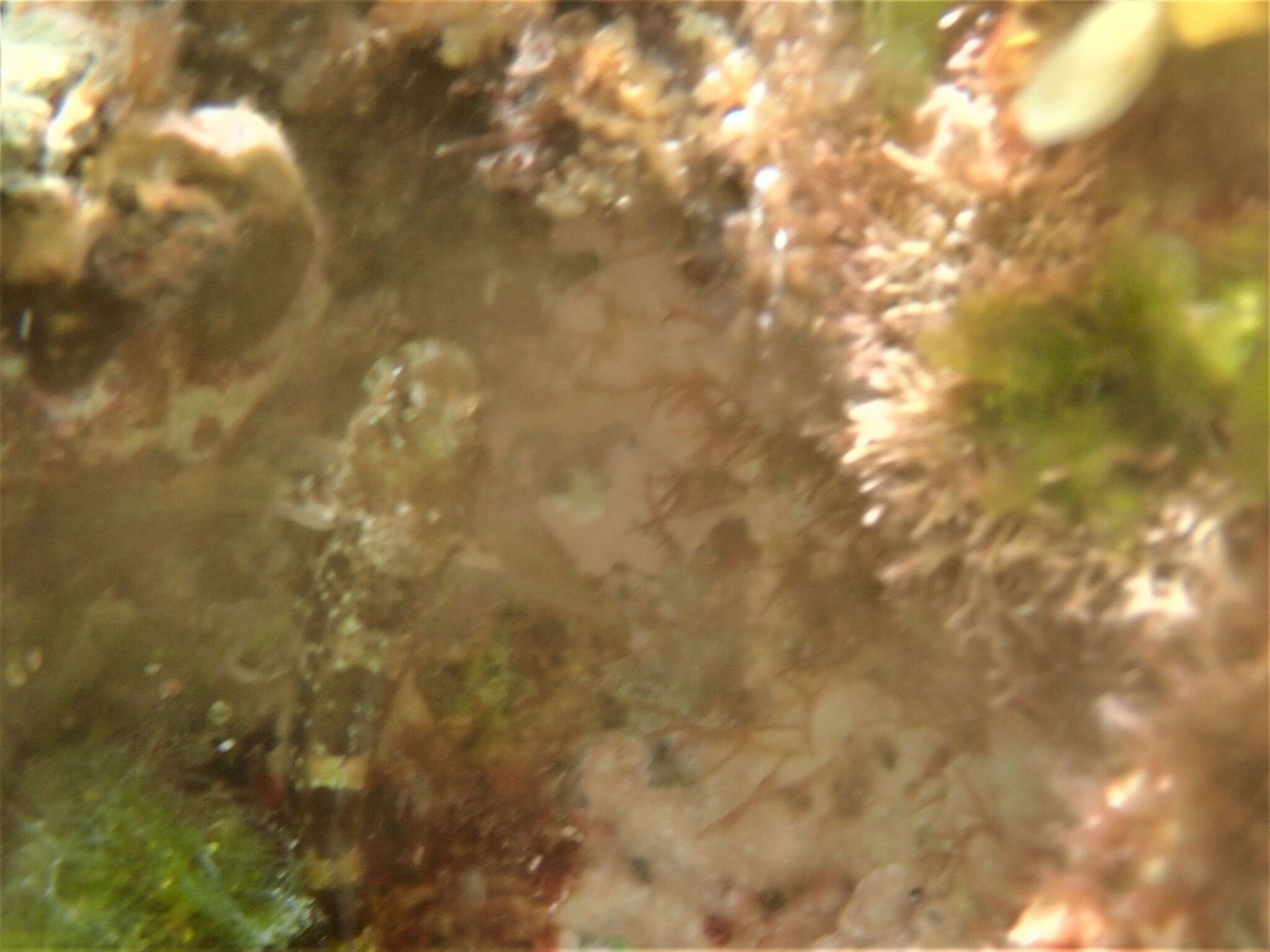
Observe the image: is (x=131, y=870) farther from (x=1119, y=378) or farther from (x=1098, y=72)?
(x=1098, y=72)

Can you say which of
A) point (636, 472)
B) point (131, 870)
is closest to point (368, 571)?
point (636, 472)

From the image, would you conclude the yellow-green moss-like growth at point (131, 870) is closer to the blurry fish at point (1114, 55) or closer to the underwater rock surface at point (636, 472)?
the underwater rock surface at point (636, 472)

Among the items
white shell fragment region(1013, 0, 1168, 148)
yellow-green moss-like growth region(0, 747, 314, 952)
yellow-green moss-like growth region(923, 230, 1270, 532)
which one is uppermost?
white shell fragment region(1013, 0, 1168, 148)

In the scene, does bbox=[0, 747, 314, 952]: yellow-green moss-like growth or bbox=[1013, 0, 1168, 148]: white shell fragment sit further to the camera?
bbox=[0, 747, 314, 952]: yellow-green moss-like growth

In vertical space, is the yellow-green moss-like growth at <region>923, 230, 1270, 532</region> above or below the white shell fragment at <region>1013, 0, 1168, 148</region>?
below

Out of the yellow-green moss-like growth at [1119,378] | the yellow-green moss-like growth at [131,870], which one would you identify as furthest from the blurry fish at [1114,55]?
the yellow-green moss-like growth at [131,870]

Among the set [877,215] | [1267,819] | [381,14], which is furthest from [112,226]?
[1267,819]

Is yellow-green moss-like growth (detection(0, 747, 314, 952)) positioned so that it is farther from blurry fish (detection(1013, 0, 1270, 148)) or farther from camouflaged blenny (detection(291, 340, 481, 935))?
blurry fish (detection(1013, 0, 1270, 148))

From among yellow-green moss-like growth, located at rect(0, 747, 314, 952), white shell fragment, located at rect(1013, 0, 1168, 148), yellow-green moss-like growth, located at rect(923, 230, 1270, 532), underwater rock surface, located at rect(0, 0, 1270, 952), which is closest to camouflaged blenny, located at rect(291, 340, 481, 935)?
underwater rock surface, located at rect(0, 0, 1270, 952)
